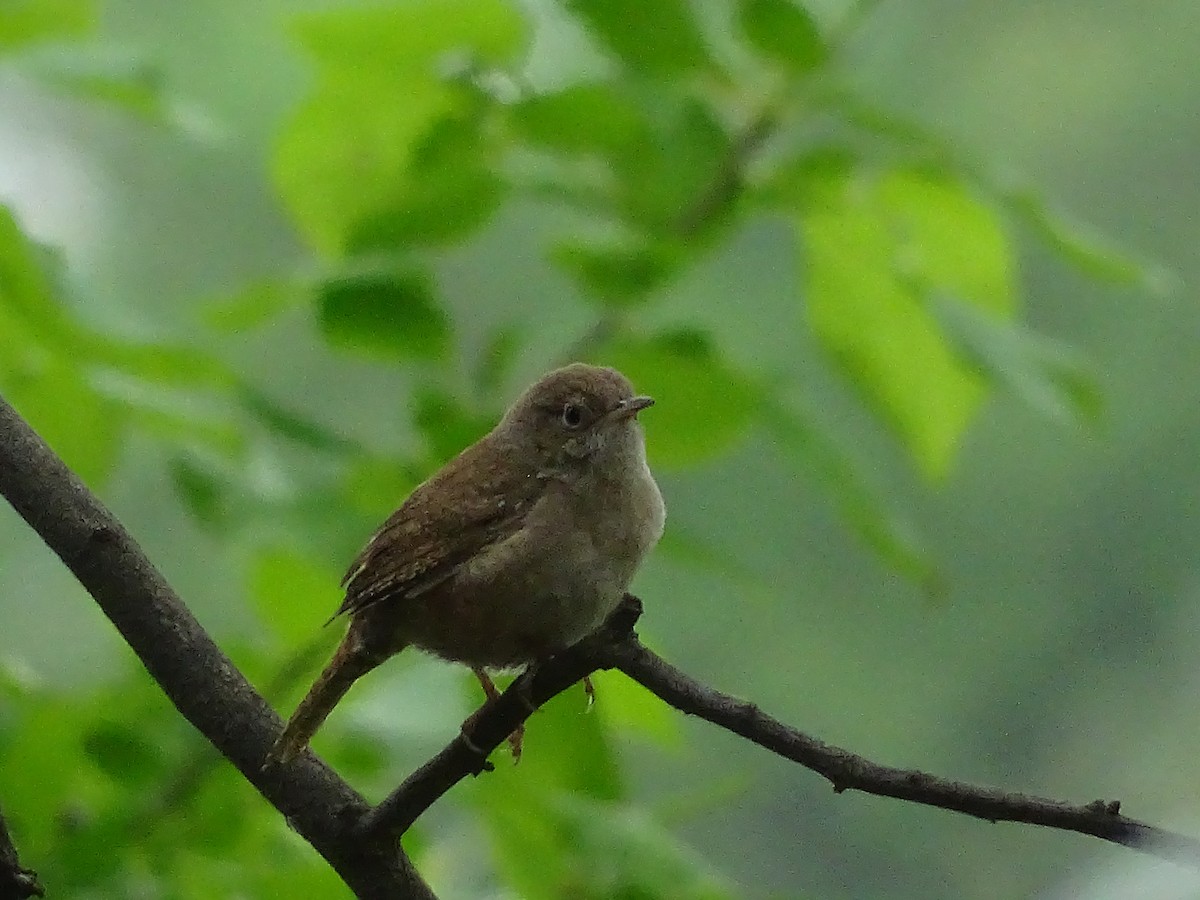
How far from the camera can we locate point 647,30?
1527 mm

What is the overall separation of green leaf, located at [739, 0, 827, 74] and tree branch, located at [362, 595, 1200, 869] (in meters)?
0.71

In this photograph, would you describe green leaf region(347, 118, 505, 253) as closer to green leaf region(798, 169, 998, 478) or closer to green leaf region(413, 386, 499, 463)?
green leaf region(413, 386, 499, 463)

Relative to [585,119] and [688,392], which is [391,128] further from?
[688,392]

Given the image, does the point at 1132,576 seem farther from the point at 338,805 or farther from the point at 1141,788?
the point at 338,805

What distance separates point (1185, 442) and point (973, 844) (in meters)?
0.82

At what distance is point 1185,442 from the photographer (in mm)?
2721

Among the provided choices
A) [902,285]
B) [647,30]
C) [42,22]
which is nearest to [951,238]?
[902,285]

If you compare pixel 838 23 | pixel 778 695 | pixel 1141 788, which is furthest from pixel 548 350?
pixel 778 695

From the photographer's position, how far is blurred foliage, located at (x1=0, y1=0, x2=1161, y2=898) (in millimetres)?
1465

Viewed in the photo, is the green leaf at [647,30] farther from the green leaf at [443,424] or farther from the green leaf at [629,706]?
the green leaf at [629,706]

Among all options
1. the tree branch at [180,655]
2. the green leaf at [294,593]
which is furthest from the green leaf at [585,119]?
the tree branch at [180,655]

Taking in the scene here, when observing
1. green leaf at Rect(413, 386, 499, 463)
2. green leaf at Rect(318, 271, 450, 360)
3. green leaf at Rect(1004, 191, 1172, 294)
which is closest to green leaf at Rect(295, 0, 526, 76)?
green leaf at Rect(318, 271, 450, 360)

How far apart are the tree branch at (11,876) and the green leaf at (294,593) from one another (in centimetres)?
48

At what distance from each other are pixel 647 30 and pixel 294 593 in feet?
2.27
